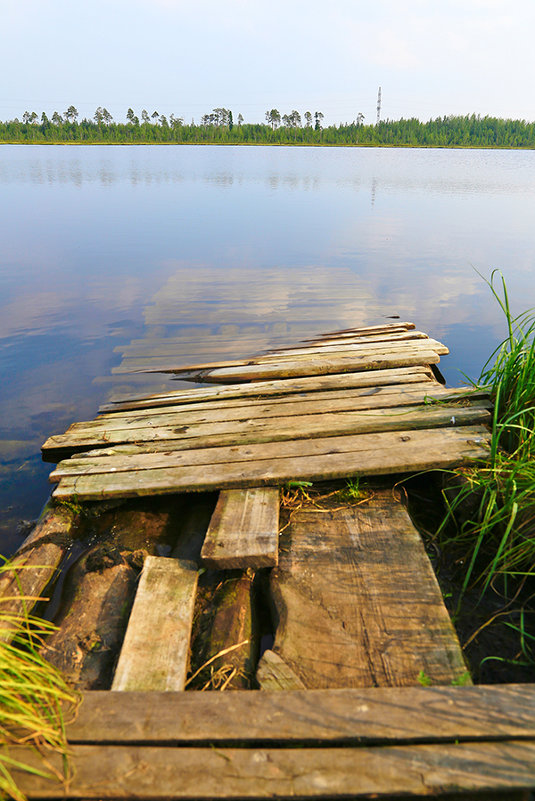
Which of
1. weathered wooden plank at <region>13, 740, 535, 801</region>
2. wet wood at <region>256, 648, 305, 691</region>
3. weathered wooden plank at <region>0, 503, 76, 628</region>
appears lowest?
weathered wooden plank at <region>0, 503, 76, 628</region>

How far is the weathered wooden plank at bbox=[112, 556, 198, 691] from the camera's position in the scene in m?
1.77

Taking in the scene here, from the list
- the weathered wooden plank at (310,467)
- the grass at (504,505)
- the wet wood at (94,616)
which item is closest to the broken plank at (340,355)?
the weathered wooden plank at (310,467)

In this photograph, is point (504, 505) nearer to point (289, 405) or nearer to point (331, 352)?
point (289, 405)

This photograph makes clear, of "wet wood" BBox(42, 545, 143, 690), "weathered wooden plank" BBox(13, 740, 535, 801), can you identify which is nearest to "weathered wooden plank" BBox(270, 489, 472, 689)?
"weathered wooden plank" BBox(13, 740, 535, 801)

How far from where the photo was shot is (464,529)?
267 centimetres

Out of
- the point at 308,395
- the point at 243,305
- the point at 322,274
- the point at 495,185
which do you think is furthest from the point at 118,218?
the point at 495,185

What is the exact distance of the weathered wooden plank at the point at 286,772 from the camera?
1325mm

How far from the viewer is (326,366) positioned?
4.76m

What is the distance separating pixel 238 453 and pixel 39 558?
1.27 metres

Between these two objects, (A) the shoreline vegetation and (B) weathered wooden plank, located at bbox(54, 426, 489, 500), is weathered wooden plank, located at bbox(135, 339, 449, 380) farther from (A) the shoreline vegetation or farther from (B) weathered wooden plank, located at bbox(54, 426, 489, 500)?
(A) the shoreline vegetation

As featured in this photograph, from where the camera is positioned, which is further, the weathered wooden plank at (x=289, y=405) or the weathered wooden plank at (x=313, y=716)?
the weathered wooden plank at (x=289, y=405)

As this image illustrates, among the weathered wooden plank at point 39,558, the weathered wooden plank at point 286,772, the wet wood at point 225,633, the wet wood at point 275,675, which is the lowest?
the weathered wooden plank at point 39,558

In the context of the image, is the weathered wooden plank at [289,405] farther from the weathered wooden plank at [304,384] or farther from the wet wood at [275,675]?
the wet wood at [275,675]

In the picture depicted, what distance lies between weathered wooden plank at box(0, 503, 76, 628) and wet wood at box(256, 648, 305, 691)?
1.11 metres
